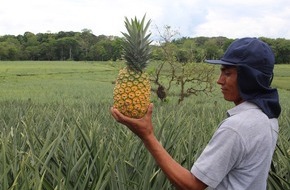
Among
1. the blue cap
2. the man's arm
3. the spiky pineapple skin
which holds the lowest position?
the man's arm

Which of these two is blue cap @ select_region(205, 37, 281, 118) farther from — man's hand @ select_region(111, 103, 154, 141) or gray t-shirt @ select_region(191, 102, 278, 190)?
man's hand @ select_region(111, 103, 154, 141)

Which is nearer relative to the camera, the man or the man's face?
the man

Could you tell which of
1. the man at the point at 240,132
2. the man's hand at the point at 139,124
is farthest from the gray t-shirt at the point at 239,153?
the man's hand at the point at 139,124

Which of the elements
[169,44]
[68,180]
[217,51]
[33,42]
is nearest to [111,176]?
[68,180]

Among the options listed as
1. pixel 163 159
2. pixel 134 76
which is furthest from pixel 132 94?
pixel 163 159

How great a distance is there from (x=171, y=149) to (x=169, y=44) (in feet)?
32.2

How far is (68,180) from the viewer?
185 cm

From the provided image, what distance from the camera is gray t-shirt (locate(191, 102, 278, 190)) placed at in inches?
65.5

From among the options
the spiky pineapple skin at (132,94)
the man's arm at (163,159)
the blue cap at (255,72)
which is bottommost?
the man's arm at (163,159)

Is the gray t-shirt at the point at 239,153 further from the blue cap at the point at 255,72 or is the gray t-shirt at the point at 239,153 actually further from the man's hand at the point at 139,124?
the man's hand at the point at 139,124

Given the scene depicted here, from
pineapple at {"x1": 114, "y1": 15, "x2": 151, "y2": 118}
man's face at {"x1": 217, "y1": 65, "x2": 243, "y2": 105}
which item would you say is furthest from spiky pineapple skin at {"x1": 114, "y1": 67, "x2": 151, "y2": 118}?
man's face at {"x1": 217, "y1": 65, "x2": 243, "y2": 105}

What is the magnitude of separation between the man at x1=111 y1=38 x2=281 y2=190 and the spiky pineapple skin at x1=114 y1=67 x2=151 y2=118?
47mm

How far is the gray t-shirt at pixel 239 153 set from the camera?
1.66 metres

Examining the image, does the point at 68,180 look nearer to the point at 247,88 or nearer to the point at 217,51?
the point at 247,88
